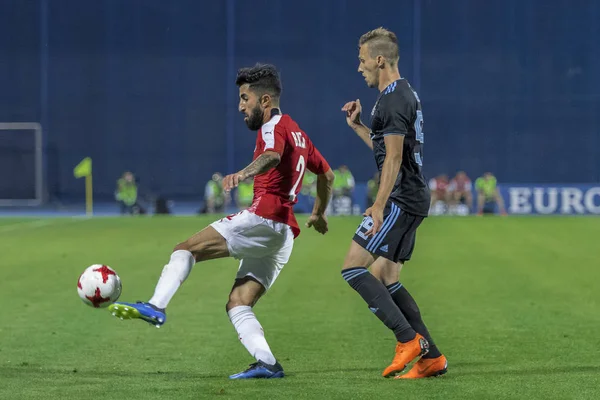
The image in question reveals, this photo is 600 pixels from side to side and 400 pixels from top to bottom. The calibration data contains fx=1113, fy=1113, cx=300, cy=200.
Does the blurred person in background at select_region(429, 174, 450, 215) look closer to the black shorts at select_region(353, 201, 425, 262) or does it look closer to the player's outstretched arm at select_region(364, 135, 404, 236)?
the black shorts at select_region(353, 201, 425, 262)

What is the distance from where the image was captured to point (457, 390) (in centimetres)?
680

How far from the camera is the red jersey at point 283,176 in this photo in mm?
7078

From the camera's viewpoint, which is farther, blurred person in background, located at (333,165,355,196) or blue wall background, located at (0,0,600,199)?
blue wall background, located at (0,0,600,199)

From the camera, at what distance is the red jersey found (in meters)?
7.08

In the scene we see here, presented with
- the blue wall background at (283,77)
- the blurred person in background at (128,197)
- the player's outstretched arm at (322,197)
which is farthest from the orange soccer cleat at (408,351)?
the blue wall background at (283,77)

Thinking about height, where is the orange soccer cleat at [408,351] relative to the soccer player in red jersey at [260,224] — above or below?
below

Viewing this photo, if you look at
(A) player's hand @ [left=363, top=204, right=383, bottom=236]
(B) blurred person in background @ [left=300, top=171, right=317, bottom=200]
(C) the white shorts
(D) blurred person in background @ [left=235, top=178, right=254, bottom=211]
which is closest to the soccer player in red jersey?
(C) the white shorts

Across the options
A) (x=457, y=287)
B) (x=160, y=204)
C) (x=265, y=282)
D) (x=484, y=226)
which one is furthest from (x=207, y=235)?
(x=160, y=204)

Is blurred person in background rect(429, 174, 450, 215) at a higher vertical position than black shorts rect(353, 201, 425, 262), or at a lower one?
lower

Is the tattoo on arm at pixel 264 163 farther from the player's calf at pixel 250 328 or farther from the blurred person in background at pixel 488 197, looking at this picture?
the blurred person in background at pixel 488 197

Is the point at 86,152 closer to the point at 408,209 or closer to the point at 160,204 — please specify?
the point at 160,204

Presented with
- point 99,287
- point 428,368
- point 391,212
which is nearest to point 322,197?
point 391,212

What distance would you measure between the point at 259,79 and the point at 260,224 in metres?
0.93

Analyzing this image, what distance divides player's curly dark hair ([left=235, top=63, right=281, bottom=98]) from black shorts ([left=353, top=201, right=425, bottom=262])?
3.46 ft
